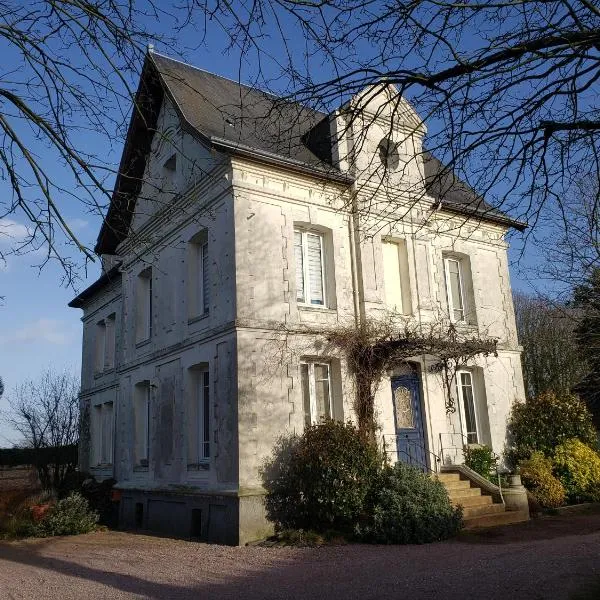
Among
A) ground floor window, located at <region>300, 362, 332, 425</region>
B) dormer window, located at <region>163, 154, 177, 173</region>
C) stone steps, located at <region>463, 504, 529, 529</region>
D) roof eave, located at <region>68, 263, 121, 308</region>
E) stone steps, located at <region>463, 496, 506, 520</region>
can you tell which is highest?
dormer window, located at <region>163, 154, 177, 173</region>

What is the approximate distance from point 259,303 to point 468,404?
599 centimetres

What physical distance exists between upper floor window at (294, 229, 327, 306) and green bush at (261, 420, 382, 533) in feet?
9.01

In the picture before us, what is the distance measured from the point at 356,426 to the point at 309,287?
2944mm

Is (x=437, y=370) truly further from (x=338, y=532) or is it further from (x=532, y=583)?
(x=532, y=583)

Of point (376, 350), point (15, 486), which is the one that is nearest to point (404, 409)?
point (376, 350)

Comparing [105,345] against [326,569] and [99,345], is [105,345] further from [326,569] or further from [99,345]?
[326,569]

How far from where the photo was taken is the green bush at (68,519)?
12.9 meters

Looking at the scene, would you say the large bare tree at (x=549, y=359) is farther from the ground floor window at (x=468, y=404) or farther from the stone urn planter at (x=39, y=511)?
the stone urn planter at (x=39, y=511)

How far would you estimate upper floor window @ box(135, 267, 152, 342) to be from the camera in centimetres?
1569

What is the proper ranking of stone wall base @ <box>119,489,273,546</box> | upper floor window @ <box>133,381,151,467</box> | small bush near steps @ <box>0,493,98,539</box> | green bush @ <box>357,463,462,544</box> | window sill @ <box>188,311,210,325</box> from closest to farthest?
green bush @ <box>357,463,462,544</box> < stone wall base @ <box>119,489,273,546</box> < window sill @ <box>188,311,210,325</box> < small bush near steps @ <box>0,493,98,539</box> < upper floor window @ <box>133,381,151,467</box>

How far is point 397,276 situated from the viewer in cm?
1416

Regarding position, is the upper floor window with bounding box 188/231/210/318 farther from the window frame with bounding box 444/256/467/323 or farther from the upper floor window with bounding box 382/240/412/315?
the window frame with bounding box 444/256/467/323

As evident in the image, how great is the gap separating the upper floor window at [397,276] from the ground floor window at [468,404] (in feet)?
7.37

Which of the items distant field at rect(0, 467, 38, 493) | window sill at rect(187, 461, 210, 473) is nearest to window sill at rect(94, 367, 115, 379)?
distant field at rect(0, 467, 38, 493)
